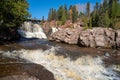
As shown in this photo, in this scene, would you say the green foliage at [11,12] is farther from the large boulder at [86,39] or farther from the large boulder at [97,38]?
the large boulder at [97,38]

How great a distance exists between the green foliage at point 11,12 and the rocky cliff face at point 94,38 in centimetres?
1768

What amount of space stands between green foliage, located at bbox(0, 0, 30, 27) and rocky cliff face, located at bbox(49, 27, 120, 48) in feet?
58.0

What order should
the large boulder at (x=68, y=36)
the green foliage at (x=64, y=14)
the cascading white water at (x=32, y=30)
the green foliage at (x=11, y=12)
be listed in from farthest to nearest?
the green foliage at (x=64, y=14)
the cascading white water at (x=32, y=30)
the large boulder at (x=68, y=36)
the green foliage at (x=11, y=12)

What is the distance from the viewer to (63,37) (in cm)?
5250

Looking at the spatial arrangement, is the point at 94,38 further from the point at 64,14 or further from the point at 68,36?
the point at 64,14

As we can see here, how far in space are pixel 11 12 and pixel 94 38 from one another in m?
23.9

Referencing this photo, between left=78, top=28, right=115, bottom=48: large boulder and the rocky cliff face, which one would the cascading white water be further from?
left=78, top=28, right=115, bottom=48: large boulder

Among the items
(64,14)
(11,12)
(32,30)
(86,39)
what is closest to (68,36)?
(86,39)

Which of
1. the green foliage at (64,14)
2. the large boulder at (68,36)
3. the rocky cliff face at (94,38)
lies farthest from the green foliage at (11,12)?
the green foliage at (64,14)

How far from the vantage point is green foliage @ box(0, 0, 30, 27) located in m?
29.5

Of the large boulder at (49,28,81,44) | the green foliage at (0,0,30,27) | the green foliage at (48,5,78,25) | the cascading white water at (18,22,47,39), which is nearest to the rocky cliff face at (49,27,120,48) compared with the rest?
the large boulder at (49,28,81,44)

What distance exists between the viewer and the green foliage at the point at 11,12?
96.7 ft

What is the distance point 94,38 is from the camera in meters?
48.3

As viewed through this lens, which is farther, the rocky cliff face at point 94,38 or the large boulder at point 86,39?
the rocky cliff face at point 94,38
